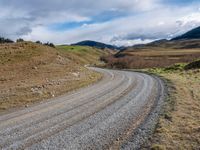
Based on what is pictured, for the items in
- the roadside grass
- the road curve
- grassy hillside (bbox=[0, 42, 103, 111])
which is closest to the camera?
the roadside grass

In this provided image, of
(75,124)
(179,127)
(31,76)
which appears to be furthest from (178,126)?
(31,76)

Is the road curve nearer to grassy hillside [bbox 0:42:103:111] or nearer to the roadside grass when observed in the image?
the roadside grass

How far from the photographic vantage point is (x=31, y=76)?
43.3 m

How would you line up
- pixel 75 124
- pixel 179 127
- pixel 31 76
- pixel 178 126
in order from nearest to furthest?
pixel 179 127 → pixel 178 126 → pixel 75 124 → pixel 31 76

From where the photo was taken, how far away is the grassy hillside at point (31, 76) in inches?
1212

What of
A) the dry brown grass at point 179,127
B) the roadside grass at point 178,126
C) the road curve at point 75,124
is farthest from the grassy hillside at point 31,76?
the dry brown grass at point 179,127

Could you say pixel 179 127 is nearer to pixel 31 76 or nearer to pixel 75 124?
pixel 75 124

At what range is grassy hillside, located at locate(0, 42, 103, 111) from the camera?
101ft

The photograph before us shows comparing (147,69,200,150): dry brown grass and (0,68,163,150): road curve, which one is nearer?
(147,69,200,150): dry brown grass

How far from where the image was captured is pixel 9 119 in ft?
67.6

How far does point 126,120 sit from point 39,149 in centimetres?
632

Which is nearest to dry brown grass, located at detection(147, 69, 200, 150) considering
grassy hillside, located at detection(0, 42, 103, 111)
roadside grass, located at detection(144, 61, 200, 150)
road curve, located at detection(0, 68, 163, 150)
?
roadside grass, located at detection(144, 61, 200, 150)

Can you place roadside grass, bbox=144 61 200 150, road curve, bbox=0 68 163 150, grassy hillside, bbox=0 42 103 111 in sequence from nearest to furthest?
roadside grass, bbox=144 61 200 150 < road curve, bbox=0 68 163 150 < grassy hillside, bbox=0 42 103 111

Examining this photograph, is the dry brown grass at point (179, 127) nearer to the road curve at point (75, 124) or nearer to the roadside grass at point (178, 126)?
the roadside grass at point (178, 126)
